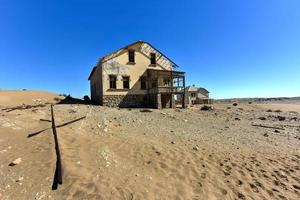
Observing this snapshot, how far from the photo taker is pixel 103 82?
77.4 feet

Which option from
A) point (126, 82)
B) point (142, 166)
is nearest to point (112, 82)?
point (126, 82)

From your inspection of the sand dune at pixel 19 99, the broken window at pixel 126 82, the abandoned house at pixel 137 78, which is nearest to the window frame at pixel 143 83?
the abandoned house at pixel 137 78

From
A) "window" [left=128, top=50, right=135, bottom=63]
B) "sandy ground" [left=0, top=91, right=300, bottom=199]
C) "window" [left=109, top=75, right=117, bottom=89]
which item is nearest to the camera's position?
"sandy ground" [left=0, top=91, right=300, bottom=199]

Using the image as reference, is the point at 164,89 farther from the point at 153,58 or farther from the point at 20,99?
the point at 20,99

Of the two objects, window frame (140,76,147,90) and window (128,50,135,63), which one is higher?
window (128,50,135,63)

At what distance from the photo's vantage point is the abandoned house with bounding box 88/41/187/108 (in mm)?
23984

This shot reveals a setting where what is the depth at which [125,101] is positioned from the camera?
24.9 meters

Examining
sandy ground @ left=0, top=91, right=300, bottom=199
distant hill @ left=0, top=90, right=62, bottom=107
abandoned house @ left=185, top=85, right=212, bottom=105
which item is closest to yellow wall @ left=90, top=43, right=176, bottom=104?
distant hill @ left=0, top=90, right=62, bottom=107

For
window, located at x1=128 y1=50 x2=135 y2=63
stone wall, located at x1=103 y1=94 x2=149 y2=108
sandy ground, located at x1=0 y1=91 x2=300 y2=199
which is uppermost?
window, located at x1=128 y1=50 x2=135 y2=63

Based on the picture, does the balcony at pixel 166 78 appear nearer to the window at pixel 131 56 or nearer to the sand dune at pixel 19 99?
the window at pixel 131 56

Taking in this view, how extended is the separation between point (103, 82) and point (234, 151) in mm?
18082

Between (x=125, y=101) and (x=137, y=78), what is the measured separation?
11.0 ft

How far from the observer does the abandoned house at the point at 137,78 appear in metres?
24.0

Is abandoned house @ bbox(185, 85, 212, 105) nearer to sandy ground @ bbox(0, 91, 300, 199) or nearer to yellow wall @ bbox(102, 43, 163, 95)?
yellow wall @ bbox(102, 43, 163, 95)
